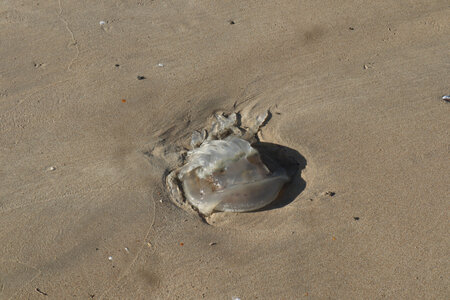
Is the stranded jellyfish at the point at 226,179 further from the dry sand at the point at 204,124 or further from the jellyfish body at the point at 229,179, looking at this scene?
the dry sand at the point at 204,124

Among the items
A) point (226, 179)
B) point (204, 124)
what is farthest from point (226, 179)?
point (204, 124)

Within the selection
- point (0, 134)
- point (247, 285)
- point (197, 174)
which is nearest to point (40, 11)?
point (0, 134)

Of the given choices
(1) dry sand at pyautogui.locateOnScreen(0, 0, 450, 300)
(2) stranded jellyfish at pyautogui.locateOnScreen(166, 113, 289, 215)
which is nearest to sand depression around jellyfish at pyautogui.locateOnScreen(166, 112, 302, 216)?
(2) stranded jellyfish at pyautogui.locateOnScreen(166, 113, 289, 215)

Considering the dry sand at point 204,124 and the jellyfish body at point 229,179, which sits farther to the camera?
the jellyfish body at point 229,179

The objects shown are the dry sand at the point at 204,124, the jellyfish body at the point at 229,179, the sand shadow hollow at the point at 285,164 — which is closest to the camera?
the dry sand at the point at 204,124

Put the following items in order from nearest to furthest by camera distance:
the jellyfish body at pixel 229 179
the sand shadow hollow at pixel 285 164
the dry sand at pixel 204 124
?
the dry sand at pixel 204 124 < the jellyfish body at pixel 229 179 < the sand shadow hollow at pixel 285 164

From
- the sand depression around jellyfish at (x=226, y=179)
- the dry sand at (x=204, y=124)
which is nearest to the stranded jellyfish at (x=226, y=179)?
the sand depression around jellyfish at (x=226, y=179)

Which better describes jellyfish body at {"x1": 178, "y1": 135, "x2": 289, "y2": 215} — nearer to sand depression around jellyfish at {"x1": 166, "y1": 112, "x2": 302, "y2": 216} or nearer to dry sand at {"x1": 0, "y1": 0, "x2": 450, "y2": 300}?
sand depression around jellyfish at {"x1": 166, "y1": 112, "x2": 302, "y2": 216}
